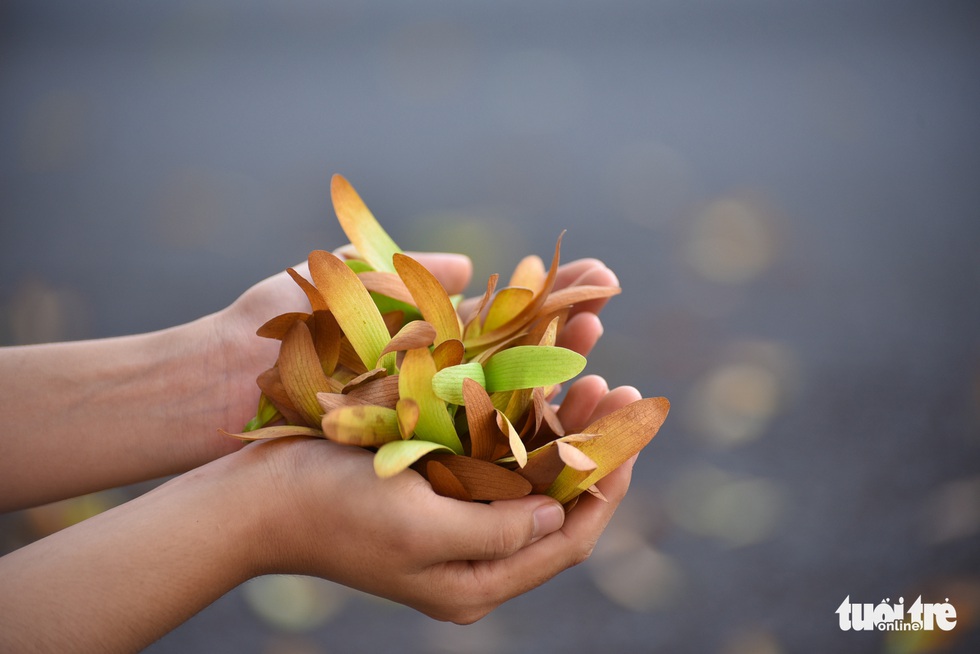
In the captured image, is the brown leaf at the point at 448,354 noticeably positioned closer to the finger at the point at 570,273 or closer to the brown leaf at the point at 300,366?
the brown leaf at the point at 300,366

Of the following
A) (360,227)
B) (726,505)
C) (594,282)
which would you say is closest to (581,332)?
(594,282)

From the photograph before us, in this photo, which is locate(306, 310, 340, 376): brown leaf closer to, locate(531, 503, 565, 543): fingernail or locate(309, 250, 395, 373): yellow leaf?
locate(309, 250, 395, 373): yellow leaf

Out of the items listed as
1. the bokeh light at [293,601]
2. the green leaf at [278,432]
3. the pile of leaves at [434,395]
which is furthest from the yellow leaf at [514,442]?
the bokeh light at [293,601]

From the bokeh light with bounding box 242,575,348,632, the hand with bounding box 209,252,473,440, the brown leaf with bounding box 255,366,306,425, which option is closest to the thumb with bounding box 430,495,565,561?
the brown leaf with bounding box 255,366,306,425

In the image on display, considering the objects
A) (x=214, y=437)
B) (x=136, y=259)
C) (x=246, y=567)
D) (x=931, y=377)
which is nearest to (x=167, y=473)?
(x=214, y=437)

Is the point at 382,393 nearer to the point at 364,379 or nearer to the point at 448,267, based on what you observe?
the point at 364,379

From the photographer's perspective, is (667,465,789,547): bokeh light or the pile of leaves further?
(667,465,789,547): bokeh light
